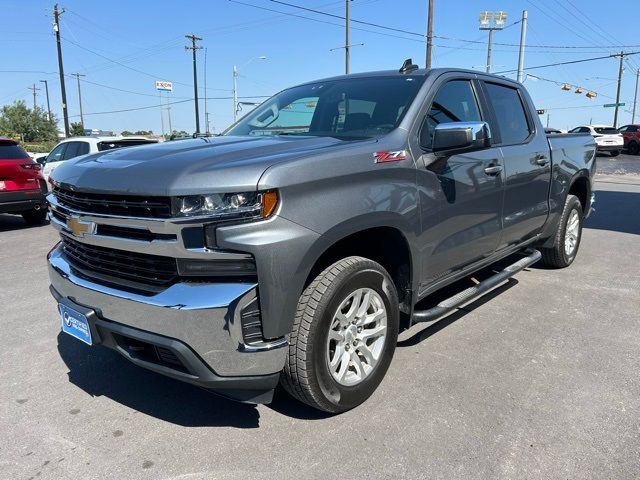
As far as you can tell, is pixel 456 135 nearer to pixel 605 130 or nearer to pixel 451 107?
pixel 451 107

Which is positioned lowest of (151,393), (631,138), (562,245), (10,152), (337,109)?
(151,393)

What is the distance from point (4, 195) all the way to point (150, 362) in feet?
25.2

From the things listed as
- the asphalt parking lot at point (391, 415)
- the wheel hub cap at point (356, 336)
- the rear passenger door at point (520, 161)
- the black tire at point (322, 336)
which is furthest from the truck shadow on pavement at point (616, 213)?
the black tire at point (322, 336)

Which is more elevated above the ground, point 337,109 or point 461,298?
point 337,109

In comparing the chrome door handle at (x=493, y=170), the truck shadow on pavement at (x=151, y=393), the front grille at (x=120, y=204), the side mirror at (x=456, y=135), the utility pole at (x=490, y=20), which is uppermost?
the utility pole at (x=490, y=20)

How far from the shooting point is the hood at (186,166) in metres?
2.30

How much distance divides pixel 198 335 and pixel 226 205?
0.60m

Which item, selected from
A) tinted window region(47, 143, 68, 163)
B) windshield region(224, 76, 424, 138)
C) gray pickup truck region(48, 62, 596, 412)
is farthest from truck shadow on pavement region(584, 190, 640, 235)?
tinted window region(47, 143, 68, 163)

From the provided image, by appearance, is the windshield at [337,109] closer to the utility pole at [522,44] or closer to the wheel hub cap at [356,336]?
the wheel hub cap at [356,336]

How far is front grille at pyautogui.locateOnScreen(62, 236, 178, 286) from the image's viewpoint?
7.97ft

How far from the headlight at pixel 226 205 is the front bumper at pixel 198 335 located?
32 centimetres

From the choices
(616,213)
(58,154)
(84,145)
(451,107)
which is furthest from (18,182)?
(616,213)

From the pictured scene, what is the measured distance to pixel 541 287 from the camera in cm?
531

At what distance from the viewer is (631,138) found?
107ft
